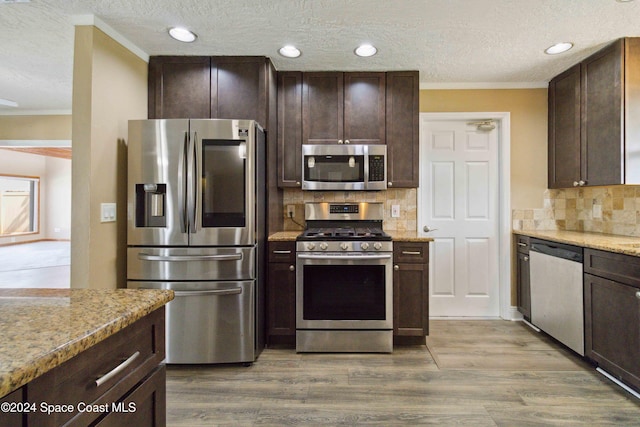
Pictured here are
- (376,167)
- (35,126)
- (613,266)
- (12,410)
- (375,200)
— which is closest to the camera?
(12,410)

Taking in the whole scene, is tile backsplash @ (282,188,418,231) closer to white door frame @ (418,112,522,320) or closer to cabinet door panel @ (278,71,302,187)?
white door frame @ (418,112,522,320)

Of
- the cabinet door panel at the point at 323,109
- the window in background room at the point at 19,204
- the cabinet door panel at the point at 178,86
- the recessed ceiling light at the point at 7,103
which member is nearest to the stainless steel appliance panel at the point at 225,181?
the cabinet door panel at the point at 178,86

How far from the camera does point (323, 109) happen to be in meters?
2.95

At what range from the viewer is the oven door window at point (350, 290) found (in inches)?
101

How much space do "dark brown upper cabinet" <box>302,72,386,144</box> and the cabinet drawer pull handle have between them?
7.72 ft

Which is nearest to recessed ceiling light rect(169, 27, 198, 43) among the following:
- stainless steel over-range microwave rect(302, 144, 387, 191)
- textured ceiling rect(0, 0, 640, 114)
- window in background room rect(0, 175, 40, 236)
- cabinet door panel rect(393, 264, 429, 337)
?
textured ceiling rect(0, 0, 640, 114)

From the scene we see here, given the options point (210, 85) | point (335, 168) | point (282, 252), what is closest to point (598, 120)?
point (335, 168)

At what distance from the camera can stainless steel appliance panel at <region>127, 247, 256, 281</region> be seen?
2291 millimetres

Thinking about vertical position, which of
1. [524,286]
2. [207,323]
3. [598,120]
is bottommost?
[207,323]

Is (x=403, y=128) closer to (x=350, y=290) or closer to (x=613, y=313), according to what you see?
(x=350, y=290)

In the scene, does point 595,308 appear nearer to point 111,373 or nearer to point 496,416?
point 496,416

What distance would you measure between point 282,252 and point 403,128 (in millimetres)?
1565

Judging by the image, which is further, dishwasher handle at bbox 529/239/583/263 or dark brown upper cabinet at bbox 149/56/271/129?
dark brown upper cabinet at bbox 149/56/271/129

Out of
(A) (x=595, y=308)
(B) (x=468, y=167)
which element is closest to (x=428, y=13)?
(B) (x=468, y=167)
